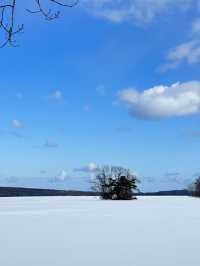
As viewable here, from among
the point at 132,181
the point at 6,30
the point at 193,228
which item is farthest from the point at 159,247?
the point at 132,181

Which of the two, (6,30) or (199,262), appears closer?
(6,30)

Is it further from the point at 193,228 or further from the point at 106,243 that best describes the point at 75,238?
the point at 193,228

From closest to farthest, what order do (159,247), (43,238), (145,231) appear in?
(159,247)
(43,238)
(145,231)

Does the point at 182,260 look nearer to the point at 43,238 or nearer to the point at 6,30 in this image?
the point at 43,238

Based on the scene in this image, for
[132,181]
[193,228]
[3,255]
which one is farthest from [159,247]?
[132,181]

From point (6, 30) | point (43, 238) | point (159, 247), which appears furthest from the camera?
point (43, 238)

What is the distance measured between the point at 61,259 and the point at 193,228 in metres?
7.87

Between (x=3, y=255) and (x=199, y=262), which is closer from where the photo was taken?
(x=199, y=262)

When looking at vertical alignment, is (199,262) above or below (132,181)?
below

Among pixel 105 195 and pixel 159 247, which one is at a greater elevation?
pixel 105 195

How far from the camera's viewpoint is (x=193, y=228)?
52.1 ft

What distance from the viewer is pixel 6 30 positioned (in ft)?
14.6

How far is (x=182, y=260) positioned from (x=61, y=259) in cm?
238

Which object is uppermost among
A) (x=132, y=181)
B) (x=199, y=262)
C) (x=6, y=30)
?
(x=132, y=181)
